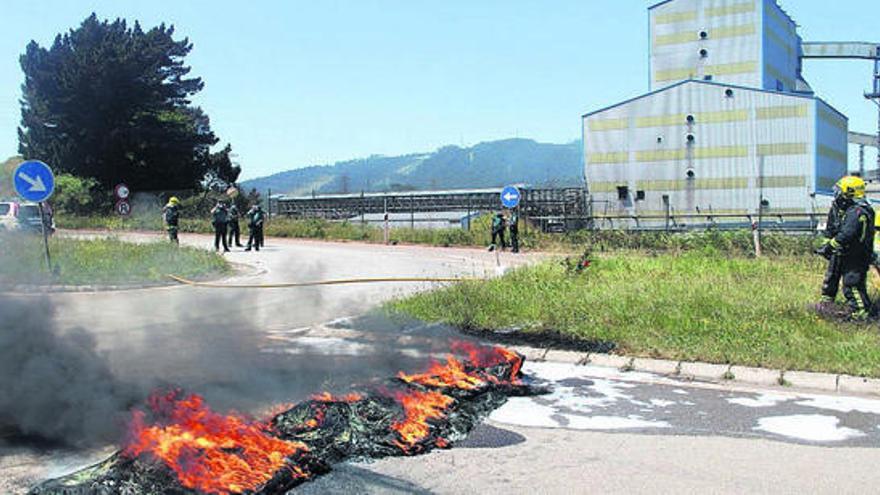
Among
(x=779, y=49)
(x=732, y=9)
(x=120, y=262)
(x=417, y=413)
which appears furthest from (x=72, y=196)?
(x=779, y=49)

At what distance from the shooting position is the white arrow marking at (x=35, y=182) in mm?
13875

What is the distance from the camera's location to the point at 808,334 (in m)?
8.48

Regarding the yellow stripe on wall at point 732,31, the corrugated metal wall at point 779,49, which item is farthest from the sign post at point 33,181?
the corrugated metal wall at point 779,49

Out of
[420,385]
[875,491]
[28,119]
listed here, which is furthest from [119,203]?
[875,491]

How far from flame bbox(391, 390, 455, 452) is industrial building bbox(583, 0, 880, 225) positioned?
36400 mm

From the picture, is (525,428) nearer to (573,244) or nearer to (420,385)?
(420,385)

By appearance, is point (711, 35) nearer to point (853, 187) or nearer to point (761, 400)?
point (853, 187)

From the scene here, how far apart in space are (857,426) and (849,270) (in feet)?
13.7

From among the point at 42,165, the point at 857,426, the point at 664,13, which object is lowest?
the point at 857,426

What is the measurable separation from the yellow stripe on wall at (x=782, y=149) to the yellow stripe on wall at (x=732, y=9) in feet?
38.0

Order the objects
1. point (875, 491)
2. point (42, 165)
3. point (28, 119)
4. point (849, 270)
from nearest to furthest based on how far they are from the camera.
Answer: point (875, 491) → point (849, 270) → point (42, 165) → point (28, 119)

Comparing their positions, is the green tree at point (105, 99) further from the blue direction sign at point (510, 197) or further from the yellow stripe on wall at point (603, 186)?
the yellow stripe on wall at point (603, 186)

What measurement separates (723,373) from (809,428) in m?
1.60

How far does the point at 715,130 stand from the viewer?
4541 cm
